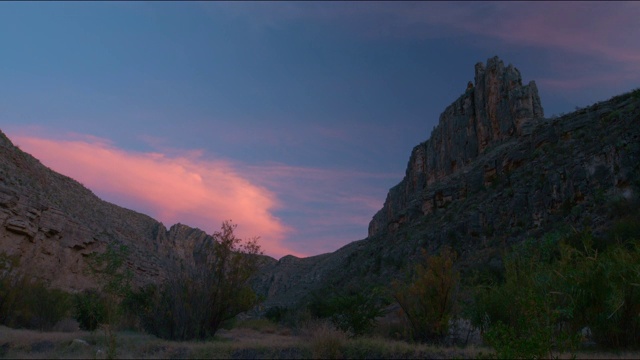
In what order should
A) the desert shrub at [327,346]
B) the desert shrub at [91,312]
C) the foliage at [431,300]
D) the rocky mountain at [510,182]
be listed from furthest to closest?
1. the rocky mountain at [510,182]
2. the desert shrub at [91,312]
3. the foliage at [431,300]
4. the desert shrub at [327,346]

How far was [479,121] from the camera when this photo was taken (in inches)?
2938

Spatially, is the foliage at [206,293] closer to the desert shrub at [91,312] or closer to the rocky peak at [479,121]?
the desert shrub at [91,312]

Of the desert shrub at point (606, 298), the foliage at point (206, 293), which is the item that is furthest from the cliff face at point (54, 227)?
the desert shrub at point (606, 298)

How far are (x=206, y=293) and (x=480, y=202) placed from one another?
35803 millimetres

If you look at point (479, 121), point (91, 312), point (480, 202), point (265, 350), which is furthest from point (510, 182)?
point (265, 350)

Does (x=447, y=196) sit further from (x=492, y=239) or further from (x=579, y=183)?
(x=579, y=183)

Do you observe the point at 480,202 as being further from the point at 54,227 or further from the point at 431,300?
the point at 54,227

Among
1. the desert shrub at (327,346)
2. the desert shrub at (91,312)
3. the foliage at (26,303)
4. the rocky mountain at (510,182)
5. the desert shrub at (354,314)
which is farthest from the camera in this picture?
the rocky mountain at (510,182)

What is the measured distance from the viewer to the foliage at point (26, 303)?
2367 centimetres

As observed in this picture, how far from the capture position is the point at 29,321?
79.1 ft

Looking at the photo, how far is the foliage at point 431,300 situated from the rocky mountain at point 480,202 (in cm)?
792

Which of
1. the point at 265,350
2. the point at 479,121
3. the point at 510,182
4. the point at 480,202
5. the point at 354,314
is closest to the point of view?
the point at 265,350

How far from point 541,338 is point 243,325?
24.8 metres

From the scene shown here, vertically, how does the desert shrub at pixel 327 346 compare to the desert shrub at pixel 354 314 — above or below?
below
